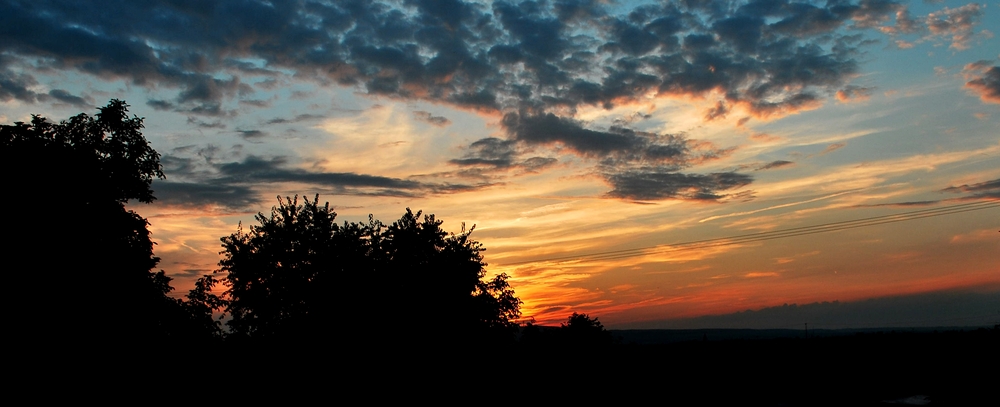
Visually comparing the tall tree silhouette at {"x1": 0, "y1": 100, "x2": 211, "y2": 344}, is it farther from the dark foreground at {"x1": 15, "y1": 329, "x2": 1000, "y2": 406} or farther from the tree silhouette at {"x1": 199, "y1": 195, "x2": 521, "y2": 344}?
the tree silhouette at {"x1": 199, "y1": 195, "x2": 521, "y2": 344}

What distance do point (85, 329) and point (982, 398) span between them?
134 feet

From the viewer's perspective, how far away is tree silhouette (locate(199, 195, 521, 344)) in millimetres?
38625

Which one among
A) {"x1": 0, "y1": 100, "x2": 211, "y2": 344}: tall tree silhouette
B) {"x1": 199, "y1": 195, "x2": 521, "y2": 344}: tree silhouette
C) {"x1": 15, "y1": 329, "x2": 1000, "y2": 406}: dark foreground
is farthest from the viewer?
{"x1": 199, "y1": 195, "x2": 521, "y2": 344}: tree silhouette

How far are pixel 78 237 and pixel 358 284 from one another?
16.3m

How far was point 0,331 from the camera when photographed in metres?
24.4

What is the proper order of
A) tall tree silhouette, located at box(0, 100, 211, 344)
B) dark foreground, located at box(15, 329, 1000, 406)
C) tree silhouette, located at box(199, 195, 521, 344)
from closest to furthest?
tall tree silhouette, located at box(0, 100, 211, 344) → dark foreground, located at box(15, 329, 1000, 406) → tree silhouette, located at box(199, 195, 521, 344)

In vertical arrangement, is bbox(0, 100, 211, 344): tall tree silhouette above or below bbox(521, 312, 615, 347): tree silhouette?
above

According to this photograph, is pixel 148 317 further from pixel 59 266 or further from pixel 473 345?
pixel 473 345

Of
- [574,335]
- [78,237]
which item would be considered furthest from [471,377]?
[78,237]

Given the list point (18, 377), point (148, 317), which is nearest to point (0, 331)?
point (18, 377)

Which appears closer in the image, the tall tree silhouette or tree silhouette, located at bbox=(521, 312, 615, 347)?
the tall tree silhouette

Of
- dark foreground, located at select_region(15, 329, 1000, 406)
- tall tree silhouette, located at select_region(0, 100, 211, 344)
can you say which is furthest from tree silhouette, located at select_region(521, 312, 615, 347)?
tall tree silhouette, located at select_region(0, 100, 211, 344)

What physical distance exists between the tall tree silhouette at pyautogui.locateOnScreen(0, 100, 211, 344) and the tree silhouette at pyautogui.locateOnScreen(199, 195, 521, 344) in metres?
9.65

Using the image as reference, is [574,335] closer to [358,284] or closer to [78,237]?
[358,284]
